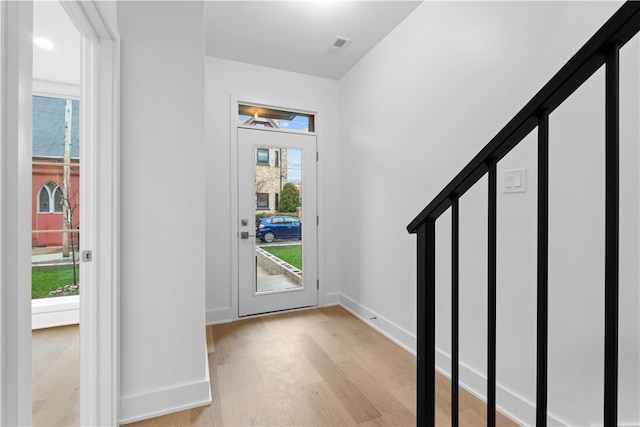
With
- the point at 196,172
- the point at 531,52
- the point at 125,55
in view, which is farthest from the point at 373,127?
the point at 125,55

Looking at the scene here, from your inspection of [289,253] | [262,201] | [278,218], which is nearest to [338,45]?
[262,201]

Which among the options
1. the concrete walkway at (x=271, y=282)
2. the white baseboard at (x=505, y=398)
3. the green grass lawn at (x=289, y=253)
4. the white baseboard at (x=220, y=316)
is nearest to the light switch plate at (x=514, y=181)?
the white baseboard at (x=505, y=398)

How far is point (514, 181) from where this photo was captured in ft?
5.54

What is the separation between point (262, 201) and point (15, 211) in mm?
2597

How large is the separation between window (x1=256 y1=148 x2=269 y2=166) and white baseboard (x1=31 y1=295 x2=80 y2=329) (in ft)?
7.09

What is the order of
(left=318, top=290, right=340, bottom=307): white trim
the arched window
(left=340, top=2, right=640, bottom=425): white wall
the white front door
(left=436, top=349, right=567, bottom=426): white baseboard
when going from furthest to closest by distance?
(left=318, top=290, right=340, bottom=307): white trim, the white front door, (left=436, top=349, right=567, bottom=426): white baseboard, (left=340, top=2, right=640, bottom=425): white wall, the arched window

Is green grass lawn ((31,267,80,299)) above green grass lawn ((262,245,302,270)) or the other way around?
above

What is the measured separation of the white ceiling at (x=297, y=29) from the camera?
7.75 ft

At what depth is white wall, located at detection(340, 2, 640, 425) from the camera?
1360mm

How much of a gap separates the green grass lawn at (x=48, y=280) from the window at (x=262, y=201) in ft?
6.54

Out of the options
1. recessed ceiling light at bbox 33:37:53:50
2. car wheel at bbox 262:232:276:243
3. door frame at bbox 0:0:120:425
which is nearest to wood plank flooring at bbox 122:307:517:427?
door frame at bbox 0:0:120:425

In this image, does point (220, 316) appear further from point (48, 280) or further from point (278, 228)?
point (48, 280)

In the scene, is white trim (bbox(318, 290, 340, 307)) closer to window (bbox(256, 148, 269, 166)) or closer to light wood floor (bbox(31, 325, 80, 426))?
window (bbox(256, 148, 269, 166))

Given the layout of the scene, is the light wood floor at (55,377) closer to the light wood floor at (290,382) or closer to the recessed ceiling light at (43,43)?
the light wood floor at (290,382)
